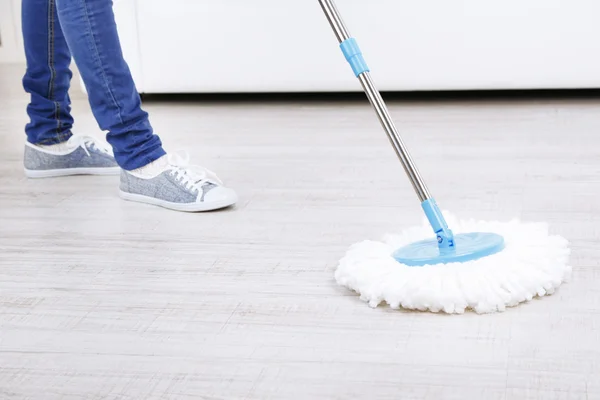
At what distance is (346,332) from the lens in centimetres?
101

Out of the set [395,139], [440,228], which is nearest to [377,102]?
[395,139]

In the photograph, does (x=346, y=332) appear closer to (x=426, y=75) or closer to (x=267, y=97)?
(x=426, y=75)

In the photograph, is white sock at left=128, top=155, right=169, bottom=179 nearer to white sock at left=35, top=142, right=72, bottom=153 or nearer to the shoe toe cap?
the shoe toe cap

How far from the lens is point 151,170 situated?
5.19 feet

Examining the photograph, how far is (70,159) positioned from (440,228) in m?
0.94

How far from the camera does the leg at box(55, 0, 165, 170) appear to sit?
4.80 feet

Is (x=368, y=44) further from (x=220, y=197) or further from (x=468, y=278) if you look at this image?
(x=468, y=278)

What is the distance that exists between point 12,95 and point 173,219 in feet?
5.10

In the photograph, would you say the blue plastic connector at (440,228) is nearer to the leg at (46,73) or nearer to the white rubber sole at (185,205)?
the white rubber sole at (185,205)

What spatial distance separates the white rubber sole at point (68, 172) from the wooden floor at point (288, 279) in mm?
25

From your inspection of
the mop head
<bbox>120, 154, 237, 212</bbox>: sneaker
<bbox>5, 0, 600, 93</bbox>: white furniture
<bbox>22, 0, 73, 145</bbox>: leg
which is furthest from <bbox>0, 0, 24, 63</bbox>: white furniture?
the mop head

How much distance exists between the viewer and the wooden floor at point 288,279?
903 mm

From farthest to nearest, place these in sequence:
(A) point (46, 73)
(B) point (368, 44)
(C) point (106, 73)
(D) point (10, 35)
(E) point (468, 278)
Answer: (D) point (10, 35)
(B) point (368, 44)
(A) point (46, 73)
(C) point (106, 73)
(E) point (468, 278)

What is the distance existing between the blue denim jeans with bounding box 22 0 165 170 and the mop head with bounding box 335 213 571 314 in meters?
0.56
